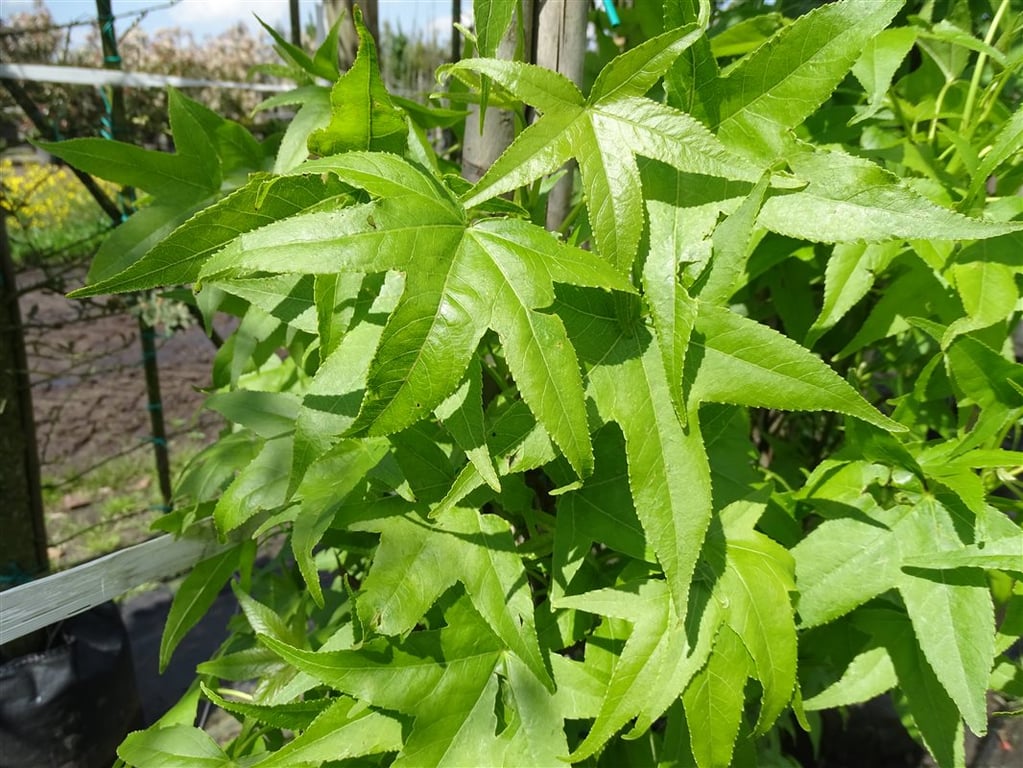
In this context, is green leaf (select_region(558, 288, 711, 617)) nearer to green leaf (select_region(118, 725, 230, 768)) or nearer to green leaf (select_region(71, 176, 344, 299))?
green leaf (select_region(71, 176, 344, 299))

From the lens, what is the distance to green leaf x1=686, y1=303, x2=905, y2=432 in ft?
1.73

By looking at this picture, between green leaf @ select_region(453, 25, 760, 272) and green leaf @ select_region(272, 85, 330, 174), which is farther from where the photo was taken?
green leaf @ select_region(272, 85, 330, 174)

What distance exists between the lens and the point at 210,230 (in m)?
0.52

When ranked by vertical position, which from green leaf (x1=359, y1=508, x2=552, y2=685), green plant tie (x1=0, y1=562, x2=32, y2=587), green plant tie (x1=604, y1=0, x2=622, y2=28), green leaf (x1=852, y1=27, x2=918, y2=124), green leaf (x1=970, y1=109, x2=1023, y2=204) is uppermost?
green plant tie (x1=604, y1=0, x2=622, y2=28)

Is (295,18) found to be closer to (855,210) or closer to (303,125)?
(303,125)

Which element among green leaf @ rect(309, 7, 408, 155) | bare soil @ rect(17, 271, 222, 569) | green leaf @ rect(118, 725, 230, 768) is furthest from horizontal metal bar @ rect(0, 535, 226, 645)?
bare soil @ rect(17, 271, 222, 569)

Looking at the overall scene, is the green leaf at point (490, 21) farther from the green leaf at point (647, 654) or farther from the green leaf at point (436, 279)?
the green leaf at point (647, 654)

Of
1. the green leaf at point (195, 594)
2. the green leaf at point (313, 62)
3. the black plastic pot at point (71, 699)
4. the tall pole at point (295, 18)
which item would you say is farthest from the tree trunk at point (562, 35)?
the black plastic pot at point (71, 699)

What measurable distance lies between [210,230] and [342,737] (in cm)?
44

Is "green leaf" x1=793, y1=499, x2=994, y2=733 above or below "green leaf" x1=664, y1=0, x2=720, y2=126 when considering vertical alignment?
below

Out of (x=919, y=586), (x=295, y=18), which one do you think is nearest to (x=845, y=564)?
(x=919, y=586)

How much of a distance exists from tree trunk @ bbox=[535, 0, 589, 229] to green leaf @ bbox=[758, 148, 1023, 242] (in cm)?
28

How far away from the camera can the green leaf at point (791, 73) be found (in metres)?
0.55

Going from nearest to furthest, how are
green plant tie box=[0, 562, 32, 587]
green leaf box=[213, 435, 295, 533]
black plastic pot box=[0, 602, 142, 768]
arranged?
1. green leaf box=[213, 435, 295, 533]
2. black plastic pot box=[0, 602, 142, 768]
3. green plant tie box=[0, 562, 32, 587]
